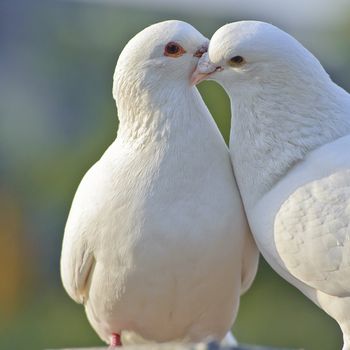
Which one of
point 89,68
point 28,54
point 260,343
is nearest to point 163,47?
point 260,343

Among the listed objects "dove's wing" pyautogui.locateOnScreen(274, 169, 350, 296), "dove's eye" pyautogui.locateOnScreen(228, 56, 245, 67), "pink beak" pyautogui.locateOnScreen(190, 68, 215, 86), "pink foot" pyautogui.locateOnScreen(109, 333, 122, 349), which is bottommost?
"pink foot" pyautogui.locateOnScreen(109, 333, 122, 349)

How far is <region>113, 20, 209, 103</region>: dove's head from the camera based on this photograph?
8391 mm

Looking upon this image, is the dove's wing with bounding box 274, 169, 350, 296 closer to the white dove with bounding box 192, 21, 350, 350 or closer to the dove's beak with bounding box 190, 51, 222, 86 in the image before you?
the white dove with bounding box 192, 21, 350, 350

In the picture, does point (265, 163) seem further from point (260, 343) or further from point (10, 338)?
point (10, 338)

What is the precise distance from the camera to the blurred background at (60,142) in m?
19.1

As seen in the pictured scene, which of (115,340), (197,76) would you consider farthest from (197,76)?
(115,340)

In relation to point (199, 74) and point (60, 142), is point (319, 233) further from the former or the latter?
point (60, 142)

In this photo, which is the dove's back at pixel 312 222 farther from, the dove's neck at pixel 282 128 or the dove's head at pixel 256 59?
the dove's head at pixel 256 59

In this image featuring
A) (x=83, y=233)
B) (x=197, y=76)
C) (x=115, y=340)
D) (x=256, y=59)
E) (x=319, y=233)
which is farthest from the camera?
(x=115, y=340)

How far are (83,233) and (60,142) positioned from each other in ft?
50.0

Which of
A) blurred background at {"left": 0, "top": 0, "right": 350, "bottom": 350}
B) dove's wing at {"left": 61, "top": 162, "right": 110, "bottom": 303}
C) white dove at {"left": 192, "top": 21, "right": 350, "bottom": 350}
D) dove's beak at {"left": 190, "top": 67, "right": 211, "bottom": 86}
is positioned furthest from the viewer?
blurred background at {"left": 0, "top": 0, "right": 350, "bottom": 350}

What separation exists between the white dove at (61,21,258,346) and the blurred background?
896cm

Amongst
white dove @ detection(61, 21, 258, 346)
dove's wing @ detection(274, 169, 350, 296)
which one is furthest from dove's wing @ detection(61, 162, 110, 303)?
dove's wing @ detection(274, 169, 350, 296)

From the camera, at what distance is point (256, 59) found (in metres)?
8.17
